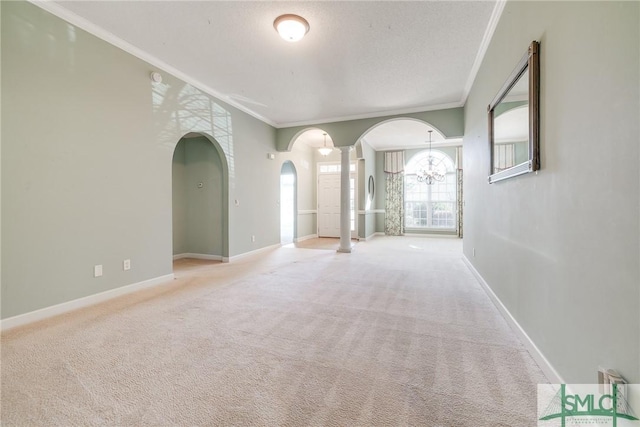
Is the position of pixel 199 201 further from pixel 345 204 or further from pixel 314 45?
Answer: pixel 314 45

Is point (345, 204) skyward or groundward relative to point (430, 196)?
groundward

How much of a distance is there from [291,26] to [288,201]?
5.88m

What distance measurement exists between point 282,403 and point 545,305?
165 cm

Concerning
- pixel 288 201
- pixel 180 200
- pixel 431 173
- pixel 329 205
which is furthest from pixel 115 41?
pixel 431 173

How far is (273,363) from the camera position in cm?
175

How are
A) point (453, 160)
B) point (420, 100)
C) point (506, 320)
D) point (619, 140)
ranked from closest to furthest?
1. point (619, 140)
2. point (506, 320)
3. point (420, 100)
4. point (453, 160)

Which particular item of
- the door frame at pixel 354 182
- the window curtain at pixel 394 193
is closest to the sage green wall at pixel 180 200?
the door frame at pixel 354 182

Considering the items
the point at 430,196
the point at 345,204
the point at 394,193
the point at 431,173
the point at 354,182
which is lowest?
the point at 345,204

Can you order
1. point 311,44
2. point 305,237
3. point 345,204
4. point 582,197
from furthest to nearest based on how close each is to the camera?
1. point 305,237
2. point 345,204
3. point 311,44
4. point 582,197

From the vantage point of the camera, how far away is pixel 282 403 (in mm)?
1399

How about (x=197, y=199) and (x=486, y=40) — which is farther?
(x=197, y=199)

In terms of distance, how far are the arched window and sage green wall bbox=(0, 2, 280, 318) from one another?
7.01 metres

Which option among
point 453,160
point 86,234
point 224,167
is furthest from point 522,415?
point 453,160

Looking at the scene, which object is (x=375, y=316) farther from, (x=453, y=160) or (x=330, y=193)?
(x=453, y=160)
